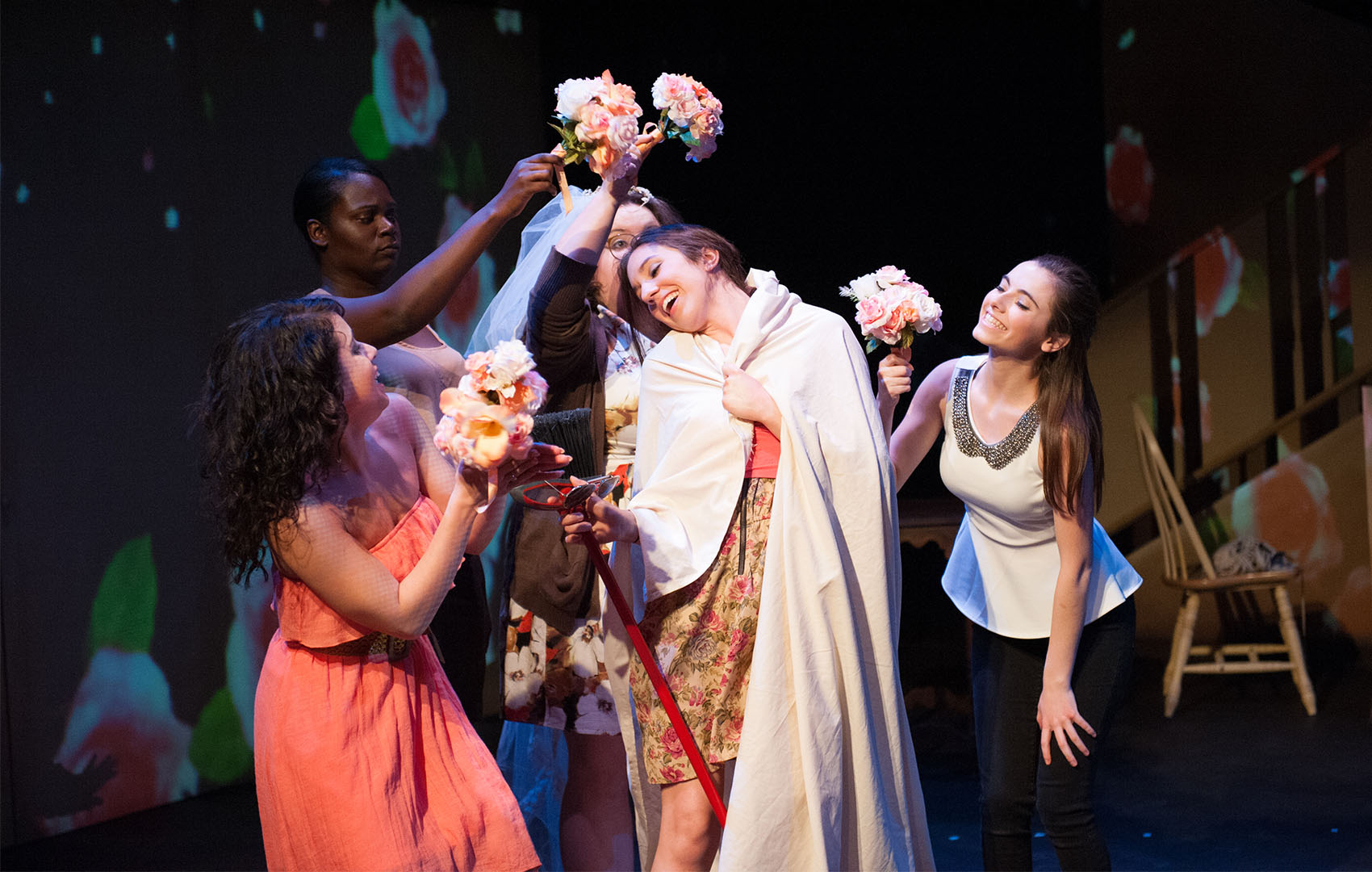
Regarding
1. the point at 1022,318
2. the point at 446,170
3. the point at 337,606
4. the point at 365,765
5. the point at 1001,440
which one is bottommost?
the point at 365,765

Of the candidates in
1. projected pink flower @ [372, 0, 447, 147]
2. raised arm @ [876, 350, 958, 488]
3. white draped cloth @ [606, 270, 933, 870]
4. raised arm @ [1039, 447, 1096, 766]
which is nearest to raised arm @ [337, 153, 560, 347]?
white draped cloth @ [606, 270, 933, 870]

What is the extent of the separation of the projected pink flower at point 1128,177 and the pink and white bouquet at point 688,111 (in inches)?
184

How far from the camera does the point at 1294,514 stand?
6055 millimetres

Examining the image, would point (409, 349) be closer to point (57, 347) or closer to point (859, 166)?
point (57, 347)

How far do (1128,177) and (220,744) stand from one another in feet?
16.9

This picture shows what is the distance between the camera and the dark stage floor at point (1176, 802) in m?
3.36

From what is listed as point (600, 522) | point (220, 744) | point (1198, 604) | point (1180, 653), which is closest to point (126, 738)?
point (220, 744)

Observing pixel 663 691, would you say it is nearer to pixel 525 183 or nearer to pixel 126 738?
pixel 525 183

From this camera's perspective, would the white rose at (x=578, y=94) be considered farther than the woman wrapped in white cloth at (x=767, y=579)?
Yes

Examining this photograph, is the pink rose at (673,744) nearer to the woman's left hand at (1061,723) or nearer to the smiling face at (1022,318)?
the woman's left hand at (1061,723)

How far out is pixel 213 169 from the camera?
4.32m

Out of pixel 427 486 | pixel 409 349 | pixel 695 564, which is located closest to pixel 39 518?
pixel 409 349

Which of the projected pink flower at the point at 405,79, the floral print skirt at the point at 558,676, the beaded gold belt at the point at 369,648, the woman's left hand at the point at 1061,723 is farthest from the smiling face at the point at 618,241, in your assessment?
the projected pink flower at the point at 405,79

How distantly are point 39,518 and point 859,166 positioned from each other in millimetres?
3448
